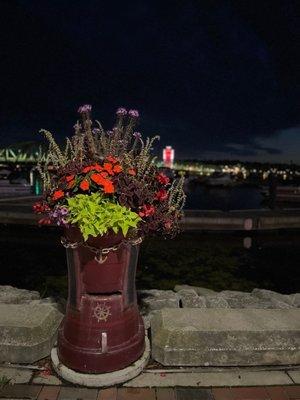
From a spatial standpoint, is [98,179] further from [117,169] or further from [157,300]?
[157,300]

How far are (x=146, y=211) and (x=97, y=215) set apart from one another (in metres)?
0.44

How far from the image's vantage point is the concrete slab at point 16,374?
3170mm

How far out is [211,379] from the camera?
10.6ft

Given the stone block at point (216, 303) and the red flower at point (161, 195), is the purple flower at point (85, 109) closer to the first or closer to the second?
the red flower at point (161, 195)

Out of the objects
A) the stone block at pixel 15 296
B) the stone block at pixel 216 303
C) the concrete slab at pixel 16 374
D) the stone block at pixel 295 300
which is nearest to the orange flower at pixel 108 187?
the concrete slab at pixel 16 374

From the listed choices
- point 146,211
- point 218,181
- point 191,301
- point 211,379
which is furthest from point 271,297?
point 218,181

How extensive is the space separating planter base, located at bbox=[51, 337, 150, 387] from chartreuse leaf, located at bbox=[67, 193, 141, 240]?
3.95 feet

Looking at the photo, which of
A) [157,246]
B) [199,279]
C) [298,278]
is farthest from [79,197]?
[157,246]

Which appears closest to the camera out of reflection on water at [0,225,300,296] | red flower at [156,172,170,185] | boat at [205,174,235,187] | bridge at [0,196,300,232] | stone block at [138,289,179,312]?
red flower at [156,172,170,185]

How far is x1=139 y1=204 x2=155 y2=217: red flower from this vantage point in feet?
10.1

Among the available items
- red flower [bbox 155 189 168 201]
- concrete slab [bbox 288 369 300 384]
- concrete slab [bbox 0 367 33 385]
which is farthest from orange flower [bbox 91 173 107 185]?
concrete slab [bbox 288 369 300 384]

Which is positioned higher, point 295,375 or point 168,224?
point 168,224

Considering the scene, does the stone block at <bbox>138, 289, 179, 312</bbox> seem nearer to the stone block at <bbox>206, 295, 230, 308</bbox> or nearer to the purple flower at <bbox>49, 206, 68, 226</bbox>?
the stone block at <bbox>206, 295, 230, 308</bbox>

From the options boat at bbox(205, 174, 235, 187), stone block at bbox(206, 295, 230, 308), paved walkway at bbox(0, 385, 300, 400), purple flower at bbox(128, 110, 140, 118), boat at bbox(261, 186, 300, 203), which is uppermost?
purple flower at bbox(128, 110, 140, 118)
